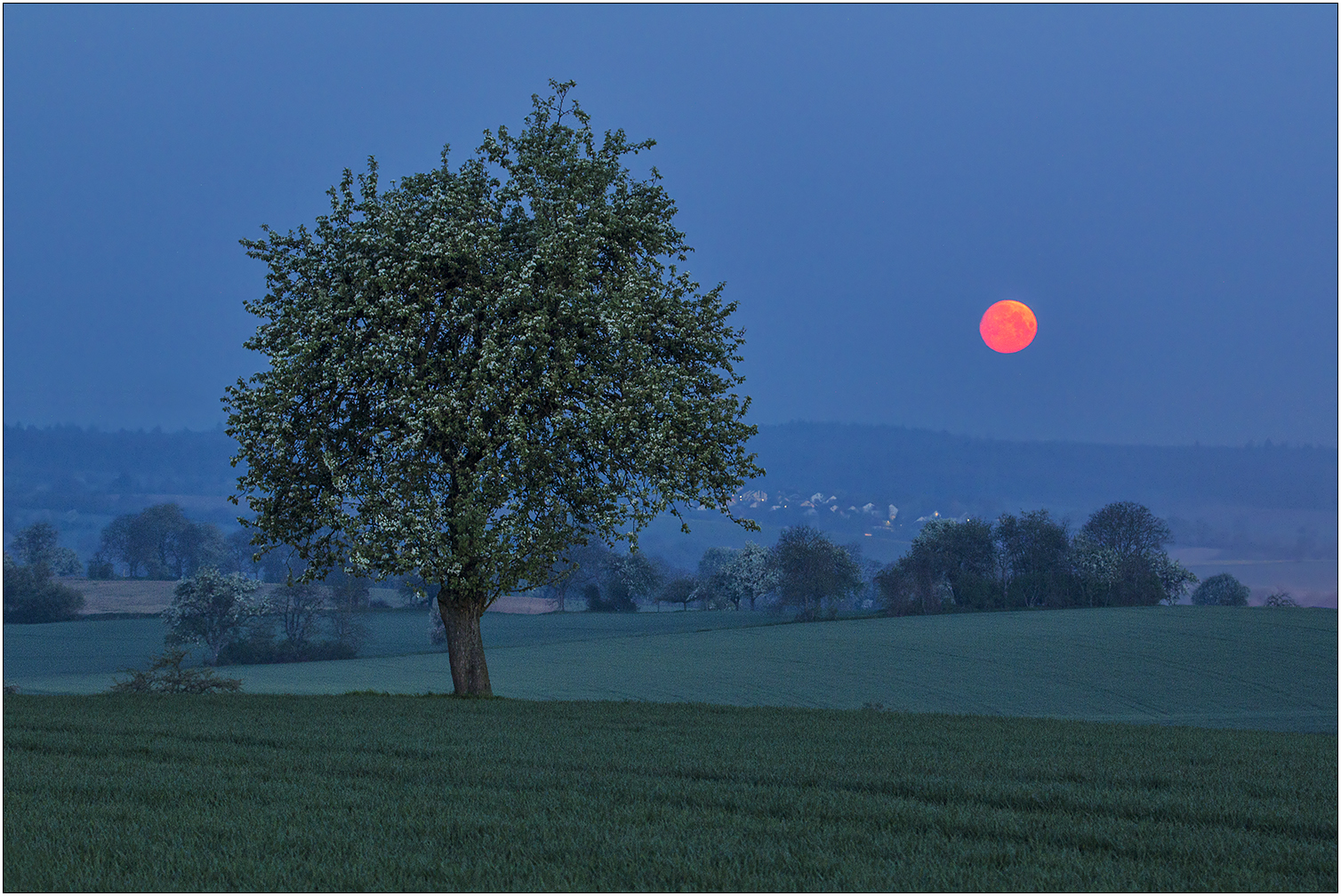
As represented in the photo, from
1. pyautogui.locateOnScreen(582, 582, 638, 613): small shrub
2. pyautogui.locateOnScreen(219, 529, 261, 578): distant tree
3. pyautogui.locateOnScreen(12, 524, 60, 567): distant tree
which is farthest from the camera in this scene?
pyautogui.locateOnScreen(219, 529, 261, 578): distant tree

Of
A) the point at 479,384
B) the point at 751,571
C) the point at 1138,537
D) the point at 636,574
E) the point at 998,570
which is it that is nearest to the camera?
the point at 479,384

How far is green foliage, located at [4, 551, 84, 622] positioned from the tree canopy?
88.9 m

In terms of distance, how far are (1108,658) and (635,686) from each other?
2729 cm

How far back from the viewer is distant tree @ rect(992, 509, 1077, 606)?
96750 millimetres

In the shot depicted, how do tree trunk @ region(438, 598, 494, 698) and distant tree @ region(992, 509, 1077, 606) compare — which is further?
distant tree @ region(992, 509, 1077, 606)

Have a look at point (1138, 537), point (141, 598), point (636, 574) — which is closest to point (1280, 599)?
point (1138, 537)

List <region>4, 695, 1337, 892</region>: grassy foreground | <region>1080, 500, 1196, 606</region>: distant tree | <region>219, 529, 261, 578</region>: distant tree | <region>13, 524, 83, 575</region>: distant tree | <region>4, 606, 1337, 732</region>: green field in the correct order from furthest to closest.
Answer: <region>219, 529, 261, 578</region>: distant tree → <region>13, 524, 83, 575</region>: distant tree → <region>1080, 500, 1196, 606</region>: distant tree → <region>4, 606, 1337, 732</region>: green field → <region>4, 695, 1337, 892</region>: grassy foreground

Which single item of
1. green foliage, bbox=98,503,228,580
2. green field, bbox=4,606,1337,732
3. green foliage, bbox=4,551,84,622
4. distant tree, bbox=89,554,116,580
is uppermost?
green foliage, bbox=98,503,228,580

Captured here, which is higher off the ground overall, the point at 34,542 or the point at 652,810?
the point at 34,542

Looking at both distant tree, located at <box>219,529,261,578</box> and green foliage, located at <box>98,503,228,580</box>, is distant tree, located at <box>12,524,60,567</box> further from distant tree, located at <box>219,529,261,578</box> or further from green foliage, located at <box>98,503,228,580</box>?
distant tree, located at <box>219,529,261,578</box>

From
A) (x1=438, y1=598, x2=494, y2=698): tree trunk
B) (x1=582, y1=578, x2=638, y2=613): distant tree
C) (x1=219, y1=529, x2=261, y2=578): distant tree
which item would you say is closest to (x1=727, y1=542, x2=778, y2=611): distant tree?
(x1=582, y1=578, x2=638, y2=613): distant tree

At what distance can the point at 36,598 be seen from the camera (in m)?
104

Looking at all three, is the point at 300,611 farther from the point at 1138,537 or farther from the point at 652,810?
the point at 652,810

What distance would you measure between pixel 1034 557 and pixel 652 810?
10045cm
